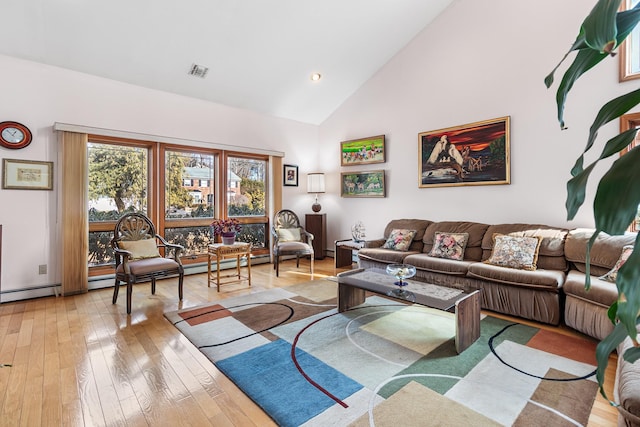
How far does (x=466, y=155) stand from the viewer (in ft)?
13.8

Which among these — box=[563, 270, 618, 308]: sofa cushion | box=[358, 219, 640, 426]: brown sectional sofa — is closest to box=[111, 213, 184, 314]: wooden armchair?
box=[358, 219, 640, 426]: brown sectional sofa

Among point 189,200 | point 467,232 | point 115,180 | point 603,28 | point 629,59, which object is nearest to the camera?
point 603,28

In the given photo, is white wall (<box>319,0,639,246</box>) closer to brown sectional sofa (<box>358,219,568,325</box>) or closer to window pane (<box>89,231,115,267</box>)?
brown sectional sofa (<box>358,219,568,325</box>)

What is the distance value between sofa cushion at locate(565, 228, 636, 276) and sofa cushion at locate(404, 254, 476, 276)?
3.05ft

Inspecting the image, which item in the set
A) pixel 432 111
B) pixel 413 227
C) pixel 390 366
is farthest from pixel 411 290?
pixel 432 111

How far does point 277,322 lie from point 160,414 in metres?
1.29

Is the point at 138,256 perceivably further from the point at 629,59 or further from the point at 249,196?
the point at 629,59

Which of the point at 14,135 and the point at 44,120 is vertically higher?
the point at 44,120

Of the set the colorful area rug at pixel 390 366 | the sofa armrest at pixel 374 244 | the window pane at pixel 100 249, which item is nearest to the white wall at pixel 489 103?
the sofa armrest at pixel 374 244

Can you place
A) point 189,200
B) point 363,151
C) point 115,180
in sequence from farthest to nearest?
point 363,151 → point 189,200 → point 115,180

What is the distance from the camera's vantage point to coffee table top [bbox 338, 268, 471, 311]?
2389 millimetres

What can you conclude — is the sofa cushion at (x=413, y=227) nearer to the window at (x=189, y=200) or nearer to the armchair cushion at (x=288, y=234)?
the armchair cushion at (x=288, y=234)

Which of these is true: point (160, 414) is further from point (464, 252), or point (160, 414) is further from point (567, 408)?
point (464, 252)

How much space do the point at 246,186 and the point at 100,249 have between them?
7.51ft
